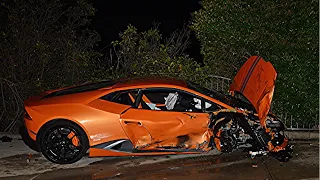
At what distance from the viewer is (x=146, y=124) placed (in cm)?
678

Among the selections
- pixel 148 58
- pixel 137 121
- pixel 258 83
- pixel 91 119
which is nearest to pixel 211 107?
pixel 258 83

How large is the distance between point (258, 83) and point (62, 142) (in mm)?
3047

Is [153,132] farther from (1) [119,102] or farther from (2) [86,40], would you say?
(2) [86,40]

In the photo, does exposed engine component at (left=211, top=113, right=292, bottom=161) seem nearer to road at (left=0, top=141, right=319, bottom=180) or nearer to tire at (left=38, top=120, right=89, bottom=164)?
road at (left=0, top=141, right=319, bottom=180)

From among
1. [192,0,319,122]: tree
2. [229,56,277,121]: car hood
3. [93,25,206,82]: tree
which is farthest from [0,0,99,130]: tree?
[229,56,277,121]: car hood

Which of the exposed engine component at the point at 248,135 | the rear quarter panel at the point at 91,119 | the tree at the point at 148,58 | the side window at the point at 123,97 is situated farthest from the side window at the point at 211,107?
the tree at the point at 148,58

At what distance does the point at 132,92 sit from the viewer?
7059mm

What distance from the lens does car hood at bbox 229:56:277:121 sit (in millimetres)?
6578

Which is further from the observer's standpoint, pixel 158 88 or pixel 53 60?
pixel 53 60

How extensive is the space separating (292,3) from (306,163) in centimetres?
292

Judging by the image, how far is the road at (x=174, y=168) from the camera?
629cm

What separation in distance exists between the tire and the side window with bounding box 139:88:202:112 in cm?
104

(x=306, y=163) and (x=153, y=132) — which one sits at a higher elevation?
(x=153, y=132)

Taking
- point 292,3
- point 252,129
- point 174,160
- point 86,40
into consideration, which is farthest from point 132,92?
point 86,40
